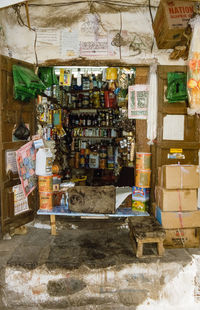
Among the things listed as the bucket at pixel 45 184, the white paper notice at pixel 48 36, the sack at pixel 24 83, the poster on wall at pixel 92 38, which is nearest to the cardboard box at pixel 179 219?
the bucket at pixel 45 184

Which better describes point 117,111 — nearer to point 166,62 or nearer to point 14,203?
point 166,62

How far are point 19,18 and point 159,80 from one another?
2463 millimetres

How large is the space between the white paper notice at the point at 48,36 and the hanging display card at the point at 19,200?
2.35 meters

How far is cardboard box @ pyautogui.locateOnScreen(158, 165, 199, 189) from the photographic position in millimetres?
3246

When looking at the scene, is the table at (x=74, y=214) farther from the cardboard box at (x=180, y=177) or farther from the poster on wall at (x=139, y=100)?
the poster on wall at (x=139, y=100)

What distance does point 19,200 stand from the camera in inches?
143

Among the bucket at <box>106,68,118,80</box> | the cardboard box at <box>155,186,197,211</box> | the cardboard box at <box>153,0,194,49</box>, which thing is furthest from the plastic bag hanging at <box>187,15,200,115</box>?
the bucket at <box>106,68,118,80</box>

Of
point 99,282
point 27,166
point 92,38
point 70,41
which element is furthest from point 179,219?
point 70,41

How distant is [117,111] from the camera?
6.94 m

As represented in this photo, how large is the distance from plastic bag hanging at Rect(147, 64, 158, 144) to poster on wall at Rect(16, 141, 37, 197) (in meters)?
1.94

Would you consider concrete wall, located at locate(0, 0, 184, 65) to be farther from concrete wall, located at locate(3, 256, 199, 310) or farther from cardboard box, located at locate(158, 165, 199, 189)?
concrete wall, located at locate(3, 256, 199, 310)

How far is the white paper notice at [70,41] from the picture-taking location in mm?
3803

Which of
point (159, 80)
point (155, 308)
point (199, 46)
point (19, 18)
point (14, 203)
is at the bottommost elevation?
point (155, 308)

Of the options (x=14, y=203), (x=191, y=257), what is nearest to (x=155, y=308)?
(x=191, y=257)
